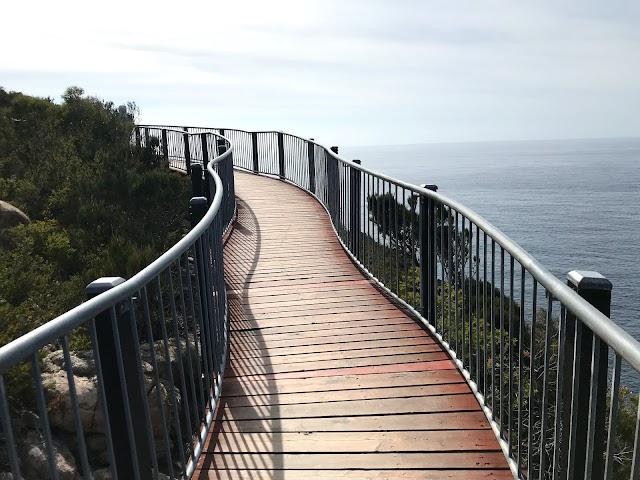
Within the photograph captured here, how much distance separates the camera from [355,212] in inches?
313

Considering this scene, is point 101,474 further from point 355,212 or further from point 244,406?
point 244,406

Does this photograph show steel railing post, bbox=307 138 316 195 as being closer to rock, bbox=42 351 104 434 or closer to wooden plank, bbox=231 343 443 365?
rock, bbox=42 351 104 434

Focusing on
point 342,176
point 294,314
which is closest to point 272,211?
point 342,176

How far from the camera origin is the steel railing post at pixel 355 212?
25.2 feet

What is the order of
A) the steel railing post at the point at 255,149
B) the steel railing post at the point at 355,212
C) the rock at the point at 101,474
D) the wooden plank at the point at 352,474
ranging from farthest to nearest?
the steel railing post at the point at 255,149 < the rock at the point at 101,474 < the steel railing post at the point at 355,212 < the wooden plank at the point at 352,474

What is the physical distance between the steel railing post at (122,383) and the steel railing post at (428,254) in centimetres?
307

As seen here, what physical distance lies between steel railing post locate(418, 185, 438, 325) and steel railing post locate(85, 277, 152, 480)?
3069 millimetres

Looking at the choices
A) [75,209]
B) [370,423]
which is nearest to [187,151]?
[75,209]

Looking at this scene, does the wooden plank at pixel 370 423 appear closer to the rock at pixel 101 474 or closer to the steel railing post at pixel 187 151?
the rock at pixel 101 474

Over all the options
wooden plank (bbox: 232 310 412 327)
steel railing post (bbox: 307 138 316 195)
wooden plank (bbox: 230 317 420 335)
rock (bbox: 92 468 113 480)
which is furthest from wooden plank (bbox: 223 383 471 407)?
steel railing post (bbox: 307 138 316 195)

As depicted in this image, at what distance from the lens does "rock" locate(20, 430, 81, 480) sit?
8.30 metres

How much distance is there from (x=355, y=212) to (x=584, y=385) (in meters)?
5.85

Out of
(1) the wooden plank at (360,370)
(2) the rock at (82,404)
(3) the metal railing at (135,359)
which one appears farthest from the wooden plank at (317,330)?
(2) the rock at (82,404)

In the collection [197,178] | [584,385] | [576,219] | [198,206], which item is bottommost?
[576,219]
